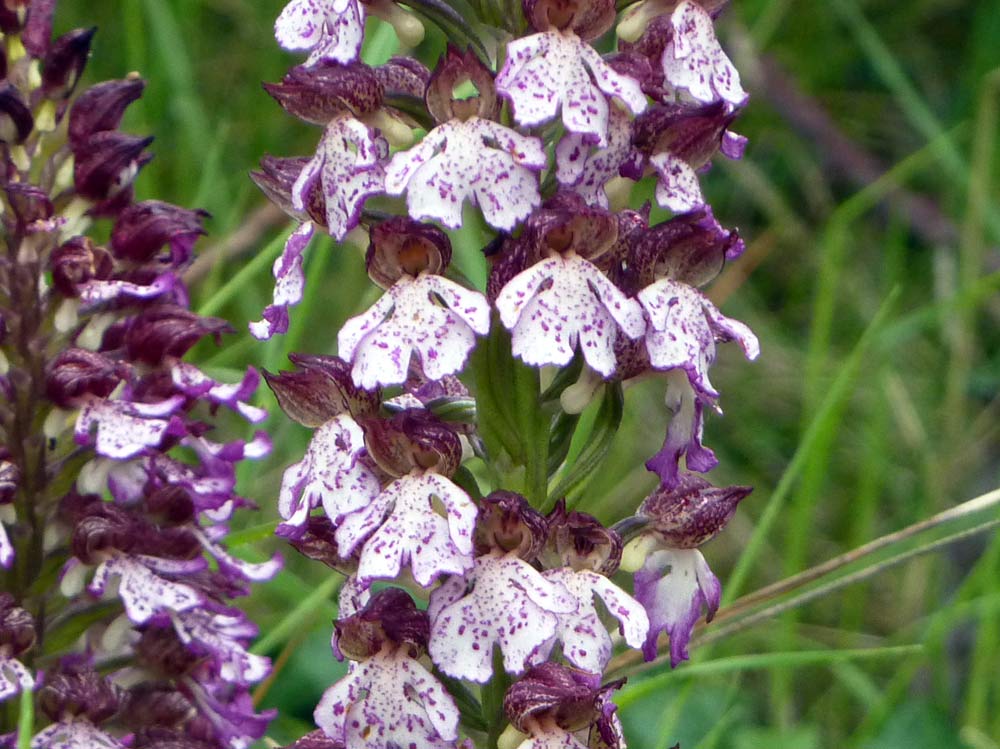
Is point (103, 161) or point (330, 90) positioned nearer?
point (330, 90)

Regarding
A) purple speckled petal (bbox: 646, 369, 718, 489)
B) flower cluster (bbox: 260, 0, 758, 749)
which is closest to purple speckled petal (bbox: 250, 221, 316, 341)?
flower cluster (bbox: 260, 0, 758, 749)

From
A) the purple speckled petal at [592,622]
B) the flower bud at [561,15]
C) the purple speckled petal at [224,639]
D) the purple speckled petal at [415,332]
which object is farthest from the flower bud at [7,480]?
the flower bud at [561,15]

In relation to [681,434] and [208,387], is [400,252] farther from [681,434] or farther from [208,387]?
[208,387]

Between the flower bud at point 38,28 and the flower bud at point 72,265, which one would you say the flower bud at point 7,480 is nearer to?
the flower bud at point 72,265

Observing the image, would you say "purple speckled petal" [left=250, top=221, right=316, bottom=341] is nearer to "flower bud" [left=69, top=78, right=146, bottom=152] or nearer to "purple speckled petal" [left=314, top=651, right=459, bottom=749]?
"purple speckled petal" [left=314, top=651, right=459, bottom=749]

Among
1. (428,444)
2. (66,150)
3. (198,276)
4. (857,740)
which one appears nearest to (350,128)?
(428,444)

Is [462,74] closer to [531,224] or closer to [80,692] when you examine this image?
[531,224]

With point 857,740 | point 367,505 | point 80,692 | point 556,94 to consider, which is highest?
point 556,94

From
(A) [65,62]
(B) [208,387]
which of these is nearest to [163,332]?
(B) [208,387]
